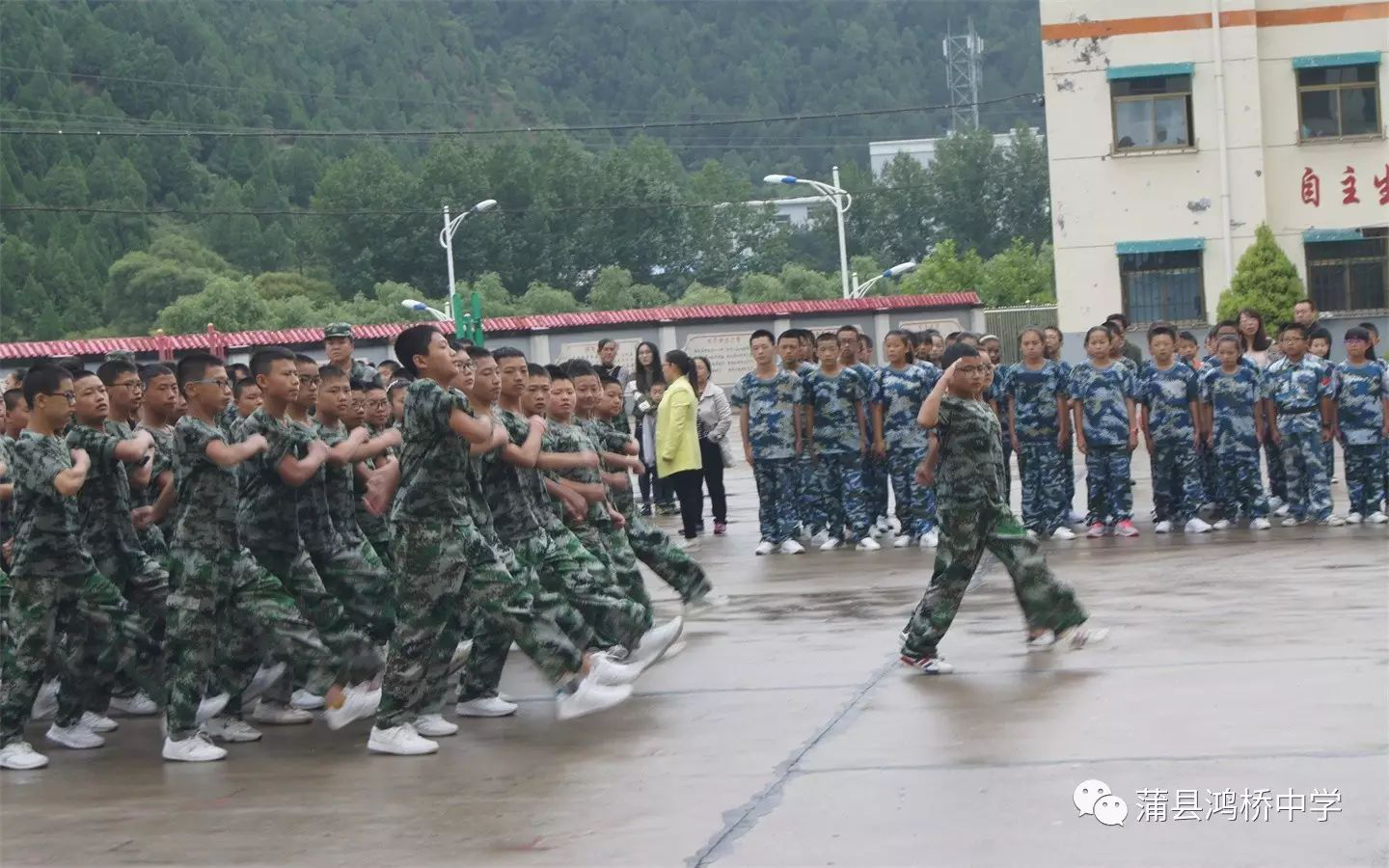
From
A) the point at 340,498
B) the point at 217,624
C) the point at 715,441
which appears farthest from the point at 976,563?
the point at 715,441

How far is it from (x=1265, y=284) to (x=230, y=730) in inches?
949

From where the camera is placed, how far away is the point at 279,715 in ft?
28.8

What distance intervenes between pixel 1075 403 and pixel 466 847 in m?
8.81

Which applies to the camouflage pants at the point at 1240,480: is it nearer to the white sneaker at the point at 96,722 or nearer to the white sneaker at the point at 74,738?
the white sneaker at the point at 96,722

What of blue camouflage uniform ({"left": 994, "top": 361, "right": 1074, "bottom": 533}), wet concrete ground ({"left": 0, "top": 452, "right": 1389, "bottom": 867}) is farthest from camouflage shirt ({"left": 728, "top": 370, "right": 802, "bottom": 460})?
wet concrete ground ({"left": 0, "top": 452, "right": 1389, "bottom": 867})

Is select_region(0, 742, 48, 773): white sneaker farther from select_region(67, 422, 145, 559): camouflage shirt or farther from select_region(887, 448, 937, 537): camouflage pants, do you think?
select_region(887, 448, 937, 537): camouflage pants

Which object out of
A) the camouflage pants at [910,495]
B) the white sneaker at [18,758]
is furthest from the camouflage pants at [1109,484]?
the white sneaker at [18,758]

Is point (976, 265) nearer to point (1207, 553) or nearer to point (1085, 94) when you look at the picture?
point (1085, 94)

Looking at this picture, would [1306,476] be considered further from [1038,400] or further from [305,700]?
[305,700]

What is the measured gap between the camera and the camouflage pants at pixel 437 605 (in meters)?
7.81

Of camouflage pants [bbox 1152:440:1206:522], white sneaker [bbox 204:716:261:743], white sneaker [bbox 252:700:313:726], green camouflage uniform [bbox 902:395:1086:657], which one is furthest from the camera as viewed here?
camouflage pants [bbox 1152:440:1206:522]

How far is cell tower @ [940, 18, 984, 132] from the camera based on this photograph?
123 meters

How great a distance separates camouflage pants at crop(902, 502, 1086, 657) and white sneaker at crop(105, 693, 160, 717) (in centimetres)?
363

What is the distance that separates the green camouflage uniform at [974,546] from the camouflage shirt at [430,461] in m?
2.32
